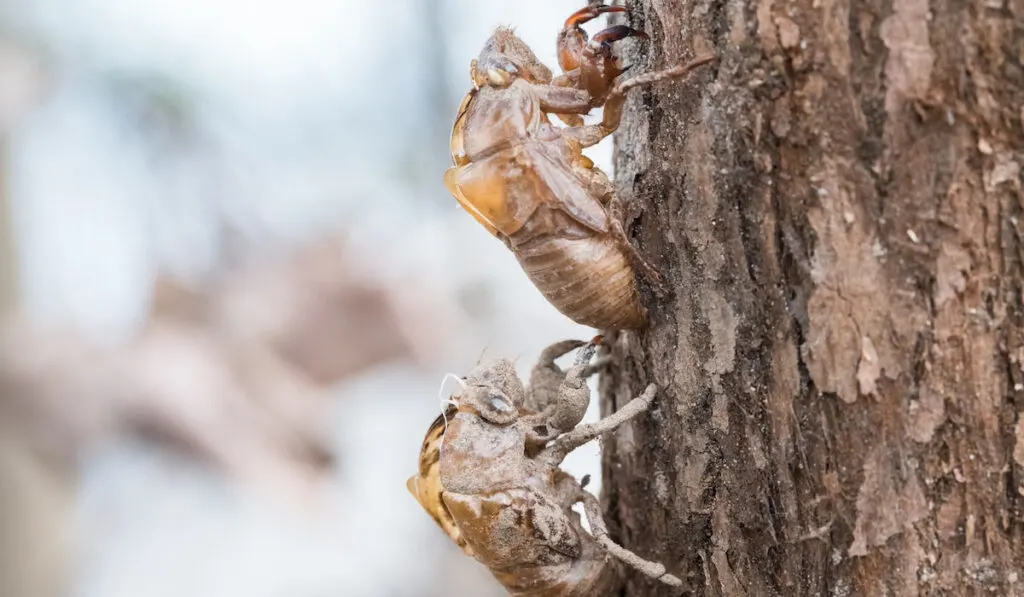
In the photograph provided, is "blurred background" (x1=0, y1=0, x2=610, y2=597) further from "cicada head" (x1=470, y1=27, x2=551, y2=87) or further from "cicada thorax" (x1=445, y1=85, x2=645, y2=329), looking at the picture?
"cicada thorax" (x1=445, y1=85, x2=645, y2=329)

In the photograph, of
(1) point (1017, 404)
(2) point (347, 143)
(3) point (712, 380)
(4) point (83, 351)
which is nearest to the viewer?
(1) point (1017, 404)

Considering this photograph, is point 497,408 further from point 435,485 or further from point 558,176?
point 558,176

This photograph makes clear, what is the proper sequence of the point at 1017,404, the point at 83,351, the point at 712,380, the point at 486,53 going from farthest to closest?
the point at 83,351 < the point at 486,53 < the point at 712,380 < the point at 1017,404

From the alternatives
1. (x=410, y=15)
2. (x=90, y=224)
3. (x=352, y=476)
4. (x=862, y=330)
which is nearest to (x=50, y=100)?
(x=90, y=224)

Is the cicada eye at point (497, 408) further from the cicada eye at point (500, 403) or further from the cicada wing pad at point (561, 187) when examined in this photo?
the cicada wing pad at point (561, 187)

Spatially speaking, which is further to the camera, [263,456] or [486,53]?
[263,456]

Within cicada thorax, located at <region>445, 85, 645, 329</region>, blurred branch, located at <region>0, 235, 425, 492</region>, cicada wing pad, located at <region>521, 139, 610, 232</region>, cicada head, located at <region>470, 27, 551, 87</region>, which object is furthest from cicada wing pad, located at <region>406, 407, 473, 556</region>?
blurred branch, located at <region>0, 235, 425, 492</region>

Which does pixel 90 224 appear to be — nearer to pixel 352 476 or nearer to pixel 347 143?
pixel 347 143

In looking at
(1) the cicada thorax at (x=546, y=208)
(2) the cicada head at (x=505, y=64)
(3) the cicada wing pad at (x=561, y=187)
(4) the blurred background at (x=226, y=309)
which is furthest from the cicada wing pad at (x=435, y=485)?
(4) the blurred background at (x=226, y=309)
